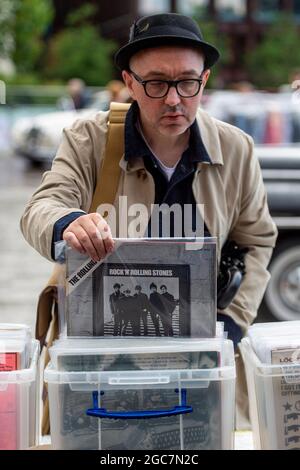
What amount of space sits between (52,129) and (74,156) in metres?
15.9

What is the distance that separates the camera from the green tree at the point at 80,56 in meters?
32.5

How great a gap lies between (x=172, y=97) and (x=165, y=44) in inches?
6.1

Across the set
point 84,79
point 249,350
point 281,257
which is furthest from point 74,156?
point 84,79

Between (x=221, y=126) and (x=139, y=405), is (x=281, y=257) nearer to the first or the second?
(x=221, y=126)

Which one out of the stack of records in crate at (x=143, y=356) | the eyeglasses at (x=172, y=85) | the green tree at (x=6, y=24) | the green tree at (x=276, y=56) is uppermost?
the green tree at (x=276, y=56)

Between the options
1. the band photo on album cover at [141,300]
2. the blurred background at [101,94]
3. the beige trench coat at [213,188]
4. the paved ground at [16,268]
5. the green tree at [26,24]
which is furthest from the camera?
the green tree at [26,24]

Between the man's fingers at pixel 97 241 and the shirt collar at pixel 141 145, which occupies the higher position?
the shirt collar at pixel 141 145

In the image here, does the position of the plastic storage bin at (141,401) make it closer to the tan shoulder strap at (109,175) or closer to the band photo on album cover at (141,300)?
the band photo on album cover at (141,300)

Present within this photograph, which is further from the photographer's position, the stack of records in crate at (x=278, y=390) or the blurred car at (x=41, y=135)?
the blurred car at (x=41, y=135)

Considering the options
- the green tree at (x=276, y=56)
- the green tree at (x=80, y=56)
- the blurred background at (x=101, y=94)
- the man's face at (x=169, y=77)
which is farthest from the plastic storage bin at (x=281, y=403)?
the green tree at (x=276, y=56)

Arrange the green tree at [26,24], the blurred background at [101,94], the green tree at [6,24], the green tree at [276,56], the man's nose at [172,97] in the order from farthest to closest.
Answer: the green tree at [276,56]
the green tree at [26,24]
the green tree at [6,24]
the blurred background at [101,94]
the man's nose at [172,97]

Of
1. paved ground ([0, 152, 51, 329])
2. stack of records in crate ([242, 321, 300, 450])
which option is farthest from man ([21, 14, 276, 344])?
paved ground ([0, 152, 51, 329])

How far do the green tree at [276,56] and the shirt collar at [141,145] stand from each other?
1563 inches

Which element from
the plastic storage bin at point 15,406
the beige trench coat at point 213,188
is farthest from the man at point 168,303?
the beige trench coat at point 213,188
